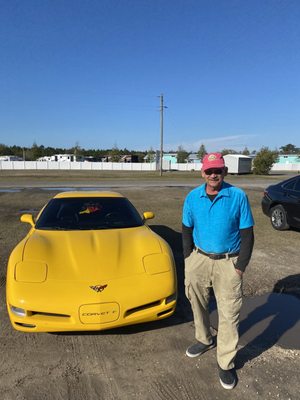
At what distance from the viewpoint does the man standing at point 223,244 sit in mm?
2580

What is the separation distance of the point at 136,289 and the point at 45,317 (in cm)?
83

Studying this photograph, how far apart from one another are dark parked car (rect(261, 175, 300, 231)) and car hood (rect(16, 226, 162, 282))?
487 centimetres

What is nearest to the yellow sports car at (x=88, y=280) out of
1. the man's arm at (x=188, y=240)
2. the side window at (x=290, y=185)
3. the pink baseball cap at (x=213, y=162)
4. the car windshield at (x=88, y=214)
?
the car windshield at (x=88, y=214)

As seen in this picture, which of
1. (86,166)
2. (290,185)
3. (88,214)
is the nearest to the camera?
(88,214)

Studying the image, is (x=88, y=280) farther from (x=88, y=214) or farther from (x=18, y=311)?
(x=88, y=214)

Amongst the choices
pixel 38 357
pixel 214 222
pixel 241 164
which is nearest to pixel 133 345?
pixel 38 357

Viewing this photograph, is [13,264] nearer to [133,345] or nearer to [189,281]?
[133,345]

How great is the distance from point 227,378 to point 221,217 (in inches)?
48.3

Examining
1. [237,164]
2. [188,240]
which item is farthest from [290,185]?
[237,164]

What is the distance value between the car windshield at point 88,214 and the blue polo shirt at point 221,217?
6.16ft

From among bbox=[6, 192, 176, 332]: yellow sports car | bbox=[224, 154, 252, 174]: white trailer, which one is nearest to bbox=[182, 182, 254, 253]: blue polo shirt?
bbox=[6, 192, 176, 332]: yellow sports car

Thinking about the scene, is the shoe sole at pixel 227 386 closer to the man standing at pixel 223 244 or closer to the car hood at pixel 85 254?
the man standing at pixel 223 244

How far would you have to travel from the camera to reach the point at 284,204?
320 inches

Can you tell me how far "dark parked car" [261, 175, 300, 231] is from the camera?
7.76 m
